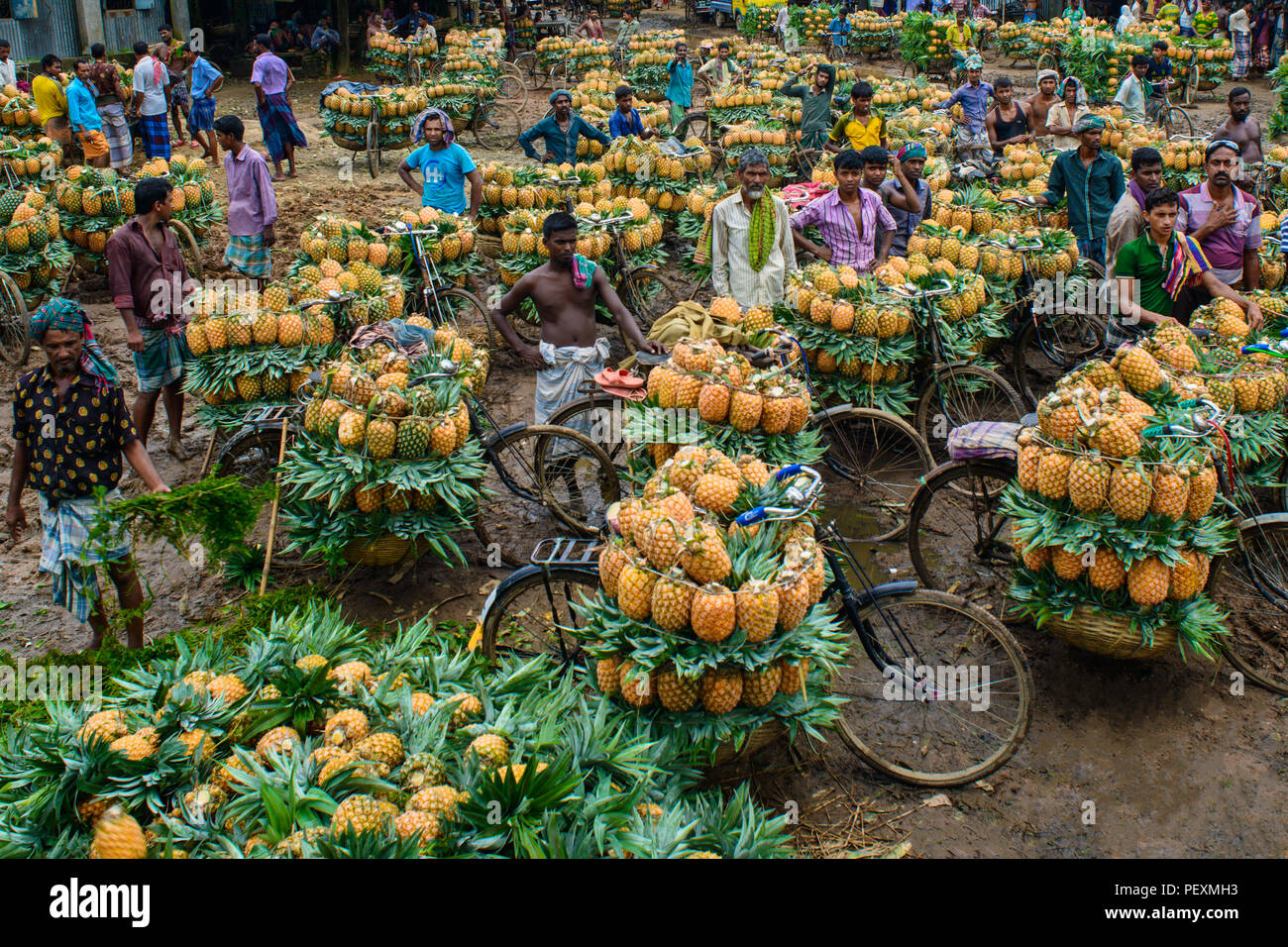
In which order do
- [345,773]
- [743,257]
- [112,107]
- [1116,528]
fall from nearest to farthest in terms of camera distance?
[345,773], [1116,528], [743,257], [112,107]

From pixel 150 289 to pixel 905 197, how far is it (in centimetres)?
635

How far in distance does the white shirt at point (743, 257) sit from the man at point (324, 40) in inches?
860

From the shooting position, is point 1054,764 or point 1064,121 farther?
point 1064,121

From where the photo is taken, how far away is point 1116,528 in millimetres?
4770

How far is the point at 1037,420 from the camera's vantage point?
548cm

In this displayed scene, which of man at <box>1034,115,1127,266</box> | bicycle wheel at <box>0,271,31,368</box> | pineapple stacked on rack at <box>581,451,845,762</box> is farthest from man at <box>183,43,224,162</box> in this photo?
pineapple stacked on rack at <box>581,451,845,762</box>

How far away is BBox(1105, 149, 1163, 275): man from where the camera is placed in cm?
773

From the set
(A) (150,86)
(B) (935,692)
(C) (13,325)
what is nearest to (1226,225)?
(B) (935,692)

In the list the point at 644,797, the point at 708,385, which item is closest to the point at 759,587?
the point at 644,797

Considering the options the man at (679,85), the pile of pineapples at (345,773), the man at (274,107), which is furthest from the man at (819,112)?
the pile of pineapples at (345,773)

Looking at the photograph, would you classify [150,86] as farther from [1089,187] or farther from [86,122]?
[1089,187]

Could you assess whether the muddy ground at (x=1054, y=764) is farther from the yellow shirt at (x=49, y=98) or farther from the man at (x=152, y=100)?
the man at (x=152, y=100)
